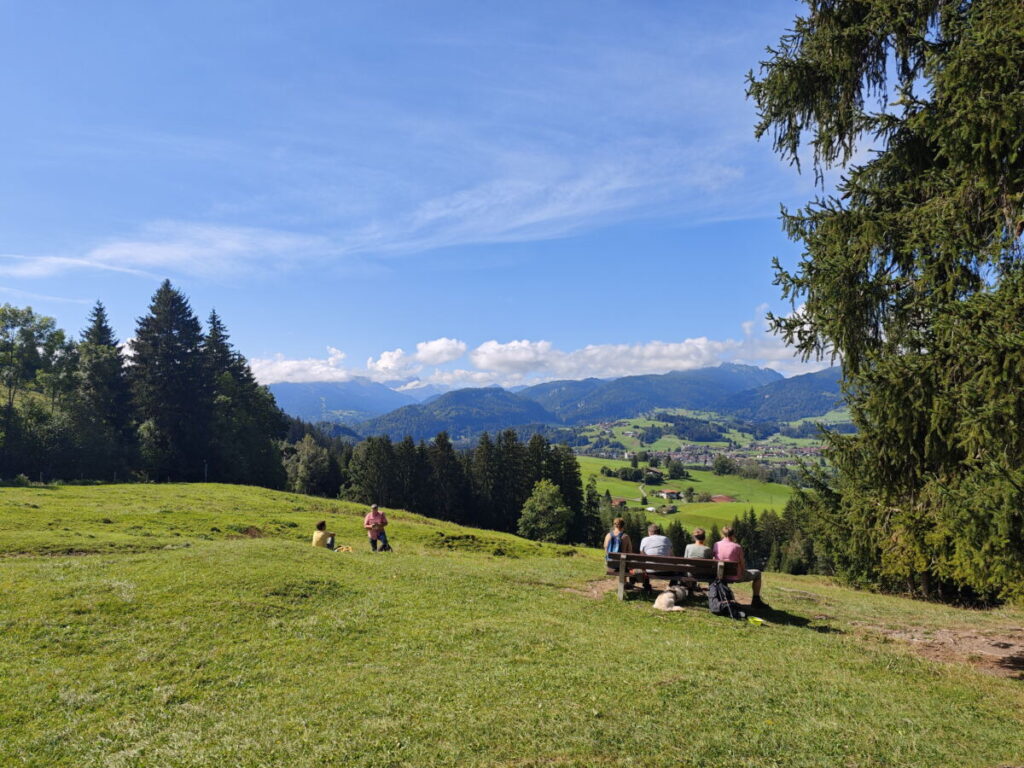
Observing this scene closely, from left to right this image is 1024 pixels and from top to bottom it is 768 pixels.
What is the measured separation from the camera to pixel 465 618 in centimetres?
1273

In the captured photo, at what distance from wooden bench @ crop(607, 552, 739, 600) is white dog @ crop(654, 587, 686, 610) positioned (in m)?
0.33

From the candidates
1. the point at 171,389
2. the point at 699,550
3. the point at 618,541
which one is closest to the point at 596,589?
the point at 618,541

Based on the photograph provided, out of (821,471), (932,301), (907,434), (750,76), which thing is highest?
(750,76)

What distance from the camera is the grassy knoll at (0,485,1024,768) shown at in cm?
663

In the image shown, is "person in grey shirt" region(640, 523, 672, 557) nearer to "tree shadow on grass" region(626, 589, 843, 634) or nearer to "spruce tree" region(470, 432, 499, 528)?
"tree shadow on grass" region(626, 589, 843, 634)

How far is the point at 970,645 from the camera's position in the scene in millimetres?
12664

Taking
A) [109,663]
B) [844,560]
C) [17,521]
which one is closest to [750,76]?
[109,663]

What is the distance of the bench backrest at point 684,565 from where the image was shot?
13.9 meters

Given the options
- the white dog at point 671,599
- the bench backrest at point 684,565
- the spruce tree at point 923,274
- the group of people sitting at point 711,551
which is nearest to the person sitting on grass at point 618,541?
the group of people sitting at point 711,551

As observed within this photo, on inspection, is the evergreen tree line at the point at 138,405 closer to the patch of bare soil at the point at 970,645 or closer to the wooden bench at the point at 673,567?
the wooden bench at the point at 673,567

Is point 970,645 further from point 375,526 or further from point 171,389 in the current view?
point 171,389

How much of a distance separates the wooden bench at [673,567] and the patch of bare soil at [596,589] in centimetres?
120

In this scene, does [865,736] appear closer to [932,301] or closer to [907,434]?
[907,434]

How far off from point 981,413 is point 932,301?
2.37 meters
